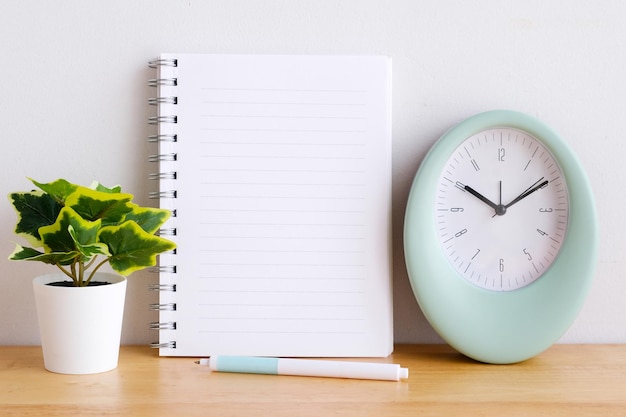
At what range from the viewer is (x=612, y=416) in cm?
71

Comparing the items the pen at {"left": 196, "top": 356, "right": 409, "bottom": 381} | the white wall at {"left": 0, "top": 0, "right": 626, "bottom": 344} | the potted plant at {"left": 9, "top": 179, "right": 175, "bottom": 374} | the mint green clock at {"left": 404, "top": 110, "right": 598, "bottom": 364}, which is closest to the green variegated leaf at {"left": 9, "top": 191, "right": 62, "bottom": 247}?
the potted plant at {"left": 9, "top": 179, "right": 175, "bottom": 374}

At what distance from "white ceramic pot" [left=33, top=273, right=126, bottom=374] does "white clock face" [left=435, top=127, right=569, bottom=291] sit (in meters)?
0.38

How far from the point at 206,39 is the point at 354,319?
14.9 inches

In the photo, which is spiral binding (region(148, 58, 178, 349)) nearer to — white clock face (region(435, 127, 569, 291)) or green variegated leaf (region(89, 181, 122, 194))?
green variegated leaf (region(89, 181, 122, 194))

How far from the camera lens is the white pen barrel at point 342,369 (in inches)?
31.2

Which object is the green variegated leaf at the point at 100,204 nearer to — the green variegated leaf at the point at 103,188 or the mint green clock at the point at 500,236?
the green variegated leaf at the point at 103,188

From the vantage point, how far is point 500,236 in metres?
0.88

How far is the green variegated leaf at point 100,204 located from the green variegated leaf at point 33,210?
0.05 metres

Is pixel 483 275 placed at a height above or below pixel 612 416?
above

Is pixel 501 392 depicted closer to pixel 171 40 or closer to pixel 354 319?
pixel 354 319

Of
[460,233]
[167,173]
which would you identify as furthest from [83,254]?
[460,233]

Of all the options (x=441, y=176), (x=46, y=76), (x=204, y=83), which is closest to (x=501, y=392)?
(x=441, y=176)

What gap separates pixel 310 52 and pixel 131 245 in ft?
1.03

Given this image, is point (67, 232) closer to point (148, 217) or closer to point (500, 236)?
point (148, 217)
